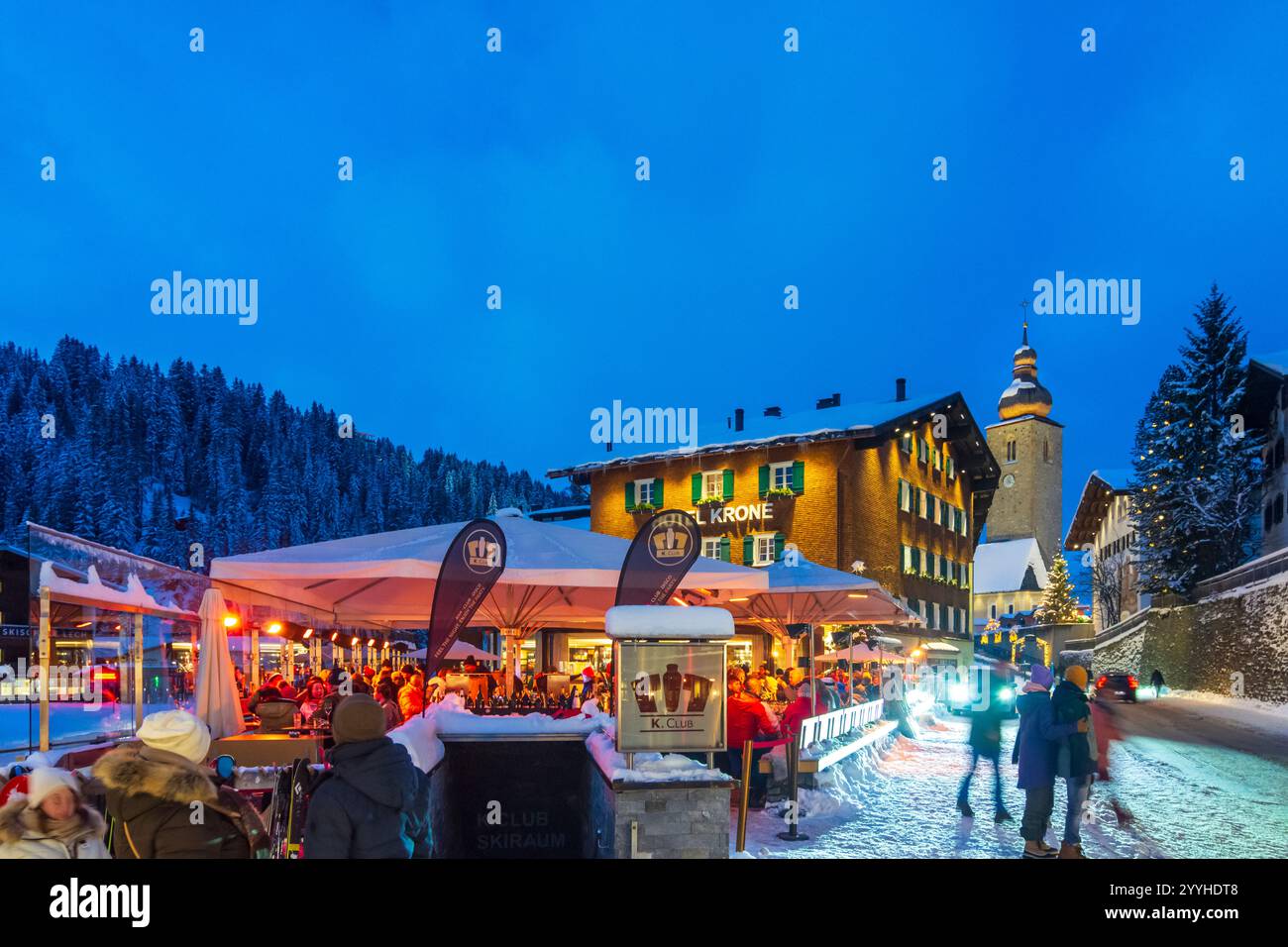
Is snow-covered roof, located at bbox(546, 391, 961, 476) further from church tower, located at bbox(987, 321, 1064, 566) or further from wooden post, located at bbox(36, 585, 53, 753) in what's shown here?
church tower, located at bbox(987, 321, 1064, 566)

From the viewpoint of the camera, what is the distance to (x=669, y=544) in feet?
31.3

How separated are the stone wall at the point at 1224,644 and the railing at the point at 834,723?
1590 cm

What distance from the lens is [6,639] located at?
110ft

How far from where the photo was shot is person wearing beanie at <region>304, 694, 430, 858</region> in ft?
12.3

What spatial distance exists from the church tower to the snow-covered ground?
7814cm

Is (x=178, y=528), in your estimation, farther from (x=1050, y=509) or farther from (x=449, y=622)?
(x=449, y=622)

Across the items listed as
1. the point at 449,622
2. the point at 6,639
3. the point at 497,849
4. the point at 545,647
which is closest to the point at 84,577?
the point at 449,622

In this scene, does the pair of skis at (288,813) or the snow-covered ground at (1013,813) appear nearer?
the pair of skis at (288,813)

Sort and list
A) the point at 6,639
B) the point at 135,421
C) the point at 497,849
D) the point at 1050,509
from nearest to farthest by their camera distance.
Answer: the point at 497,849, the point at 6,639, the point at 1050,509, the point at 135,421

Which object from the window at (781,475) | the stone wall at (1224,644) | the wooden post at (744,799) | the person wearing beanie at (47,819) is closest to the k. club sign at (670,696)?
the wooden post at (744,799)

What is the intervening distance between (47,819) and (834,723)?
9.99 metres

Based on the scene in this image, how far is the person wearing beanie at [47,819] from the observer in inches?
147

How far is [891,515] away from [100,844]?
36.3m

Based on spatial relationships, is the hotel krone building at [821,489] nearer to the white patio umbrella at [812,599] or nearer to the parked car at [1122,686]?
the parked car at [1122,686]
